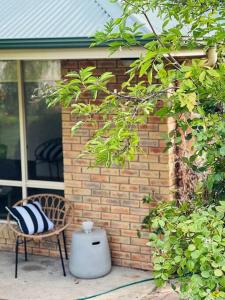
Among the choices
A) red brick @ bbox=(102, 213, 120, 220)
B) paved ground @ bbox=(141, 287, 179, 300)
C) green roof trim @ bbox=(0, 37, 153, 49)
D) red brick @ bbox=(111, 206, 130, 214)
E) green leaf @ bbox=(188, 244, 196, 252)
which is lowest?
paved ground @ bbox=(141, 287, 179, 300)

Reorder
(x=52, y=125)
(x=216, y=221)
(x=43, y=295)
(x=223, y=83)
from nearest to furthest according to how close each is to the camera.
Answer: (x=216, y=221) → (x=223, y=83) → (x=43, y=295) → (x=52, y=125)

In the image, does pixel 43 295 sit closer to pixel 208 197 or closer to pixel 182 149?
pixel 182 149

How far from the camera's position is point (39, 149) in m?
7.17

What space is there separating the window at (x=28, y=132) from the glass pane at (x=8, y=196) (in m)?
0.01

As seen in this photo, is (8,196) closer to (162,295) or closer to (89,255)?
(89,255)

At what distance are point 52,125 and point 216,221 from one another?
13.7ft

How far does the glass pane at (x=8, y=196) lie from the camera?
24.3 feet

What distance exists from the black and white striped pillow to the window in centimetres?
51

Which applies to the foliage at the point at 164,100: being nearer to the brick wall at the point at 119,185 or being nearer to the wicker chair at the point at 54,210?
the brick wall at the point at 119,185

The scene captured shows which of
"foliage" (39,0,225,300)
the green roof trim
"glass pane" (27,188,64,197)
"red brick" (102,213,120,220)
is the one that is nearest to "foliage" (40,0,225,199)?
"foliage" (39,0,225,300)

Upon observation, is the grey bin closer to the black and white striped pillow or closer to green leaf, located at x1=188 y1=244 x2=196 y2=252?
the black and white striped pillow

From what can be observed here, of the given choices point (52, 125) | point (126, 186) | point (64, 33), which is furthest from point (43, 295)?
point (64, 33)

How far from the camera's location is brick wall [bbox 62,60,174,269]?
6449 mm

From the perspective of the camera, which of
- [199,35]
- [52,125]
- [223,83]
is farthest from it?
[52,125]
